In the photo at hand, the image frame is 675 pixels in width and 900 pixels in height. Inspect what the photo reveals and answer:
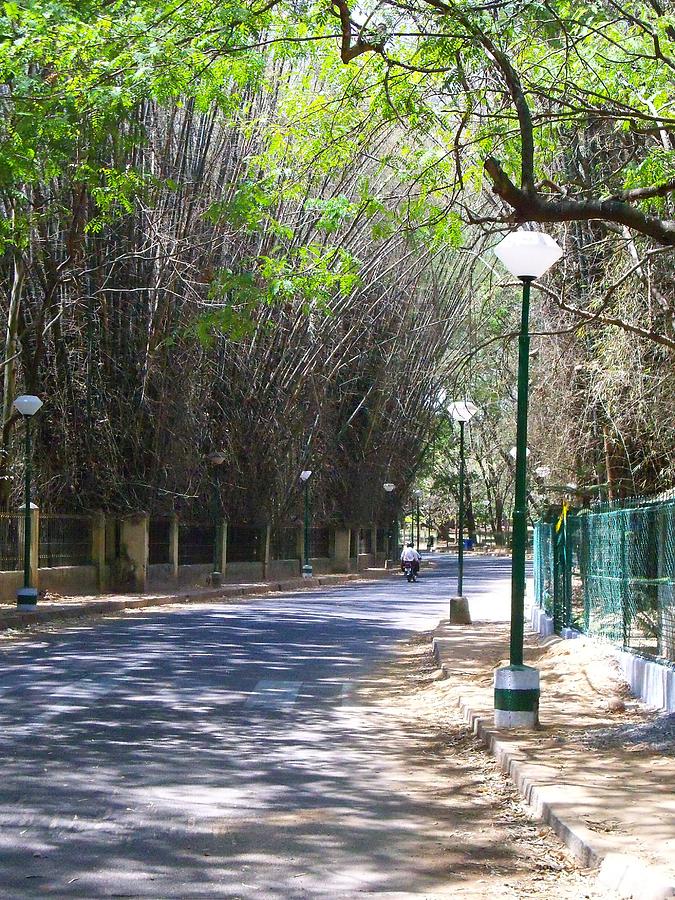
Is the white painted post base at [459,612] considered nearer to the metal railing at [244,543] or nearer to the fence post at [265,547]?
the metal railing at [244,543]

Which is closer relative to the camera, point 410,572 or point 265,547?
point 265,547

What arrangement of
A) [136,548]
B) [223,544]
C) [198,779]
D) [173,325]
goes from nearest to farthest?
[198,779] < [173,325] < [136,548] < [223,544]

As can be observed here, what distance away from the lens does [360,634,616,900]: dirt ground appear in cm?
579

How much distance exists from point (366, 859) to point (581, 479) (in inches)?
771

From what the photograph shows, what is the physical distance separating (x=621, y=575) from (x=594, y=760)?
463 centimetres

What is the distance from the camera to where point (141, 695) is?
39.9ft

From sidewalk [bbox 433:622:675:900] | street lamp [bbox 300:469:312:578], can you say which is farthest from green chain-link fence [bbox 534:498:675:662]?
street lamp [bbox 300:469:312:578]

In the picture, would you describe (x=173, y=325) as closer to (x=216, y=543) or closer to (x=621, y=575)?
(x=216, y=543)

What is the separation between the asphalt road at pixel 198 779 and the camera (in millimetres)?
5895

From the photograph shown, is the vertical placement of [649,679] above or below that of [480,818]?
above

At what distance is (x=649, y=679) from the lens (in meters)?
10.9

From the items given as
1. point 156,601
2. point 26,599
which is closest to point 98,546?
point 156,601

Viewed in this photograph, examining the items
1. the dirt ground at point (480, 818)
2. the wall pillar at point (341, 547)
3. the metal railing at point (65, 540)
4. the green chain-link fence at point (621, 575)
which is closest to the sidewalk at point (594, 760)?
the dirt ground at point (480, 818)

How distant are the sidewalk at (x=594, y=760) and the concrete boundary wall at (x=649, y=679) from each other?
0.12 metres
